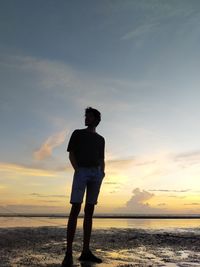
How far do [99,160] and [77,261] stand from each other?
184 cm

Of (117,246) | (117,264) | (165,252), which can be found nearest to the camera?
(117,264)

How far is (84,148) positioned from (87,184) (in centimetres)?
67

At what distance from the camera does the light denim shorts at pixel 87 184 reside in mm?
7158

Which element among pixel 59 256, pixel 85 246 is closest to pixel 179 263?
pixel 85 246

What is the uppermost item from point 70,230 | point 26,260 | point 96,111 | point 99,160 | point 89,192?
point 96,111

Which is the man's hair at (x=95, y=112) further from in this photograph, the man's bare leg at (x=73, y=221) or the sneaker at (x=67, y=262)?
the sneaker at (x=67, y=262)

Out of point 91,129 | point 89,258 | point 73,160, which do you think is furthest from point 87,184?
point 89,258

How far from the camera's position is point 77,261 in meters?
6.80

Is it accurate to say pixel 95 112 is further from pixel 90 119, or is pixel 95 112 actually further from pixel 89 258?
pixel 89 258

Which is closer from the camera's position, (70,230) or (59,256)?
(70,230)

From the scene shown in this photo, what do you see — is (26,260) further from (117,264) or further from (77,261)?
(117,264)

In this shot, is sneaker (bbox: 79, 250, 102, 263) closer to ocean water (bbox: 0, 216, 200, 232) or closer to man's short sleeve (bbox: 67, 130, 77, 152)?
man's short sleeve (bbox: 67, 130, 77, 152)

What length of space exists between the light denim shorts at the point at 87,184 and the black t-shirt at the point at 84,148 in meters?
0.12

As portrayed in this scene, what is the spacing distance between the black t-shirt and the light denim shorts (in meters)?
0.12
